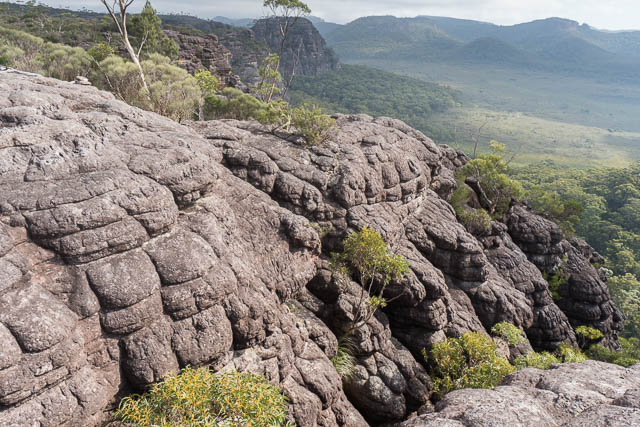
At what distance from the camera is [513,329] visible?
2361cm

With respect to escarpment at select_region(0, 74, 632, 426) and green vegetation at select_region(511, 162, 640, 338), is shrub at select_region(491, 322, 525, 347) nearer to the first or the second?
escarpment at select_region(0, 74, 632, 426)

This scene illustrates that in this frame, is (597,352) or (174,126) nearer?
(174,126)

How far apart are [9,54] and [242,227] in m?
42.2

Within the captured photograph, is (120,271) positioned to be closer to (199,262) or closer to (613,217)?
(199,262)

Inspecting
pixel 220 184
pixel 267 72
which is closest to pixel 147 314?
pixel 220 184

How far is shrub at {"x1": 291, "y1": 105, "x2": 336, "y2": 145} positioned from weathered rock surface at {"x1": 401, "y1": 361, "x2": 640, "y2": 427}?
1631 cm

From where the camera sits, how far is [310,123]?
23.4 meters

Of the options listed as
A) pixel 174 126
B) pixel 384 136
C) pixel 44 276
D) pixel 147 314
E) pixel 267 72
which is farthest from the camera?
pixel 267 72

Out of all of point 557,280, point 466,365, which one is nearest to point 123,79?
point 466,365

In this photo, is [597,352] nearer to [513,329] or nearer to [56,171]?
[513,329]

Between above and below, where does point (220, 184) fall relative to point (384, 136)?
below

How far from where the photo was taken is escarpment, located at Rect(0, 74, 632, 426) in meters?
10.1

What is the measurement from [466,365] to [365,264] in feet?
25.8

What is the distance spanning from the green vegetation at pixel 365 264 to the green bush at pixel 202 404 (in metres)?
9.02
